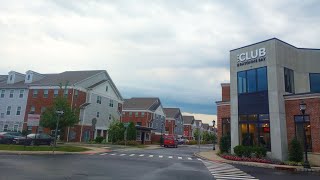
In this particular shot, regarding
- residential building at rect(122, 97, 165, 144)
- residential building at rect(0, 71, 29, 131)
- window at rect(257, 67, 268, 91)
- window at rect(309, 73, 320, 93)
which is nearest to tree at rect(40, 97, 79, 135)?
window at rect(257, 67, 268, 91)

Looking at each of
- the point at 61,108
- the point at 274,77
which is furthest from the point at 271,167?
the point at 61,108

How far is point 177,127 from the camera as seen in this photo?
3964 inches

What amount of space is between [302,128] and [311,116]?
4.40ft

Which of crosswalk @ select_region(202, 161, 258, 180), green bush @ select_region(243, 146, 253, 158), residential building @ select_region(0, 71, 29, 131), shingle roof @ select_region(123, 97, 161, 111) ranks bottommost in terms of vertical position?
crosswalk @ select_region(202, 161, 258, 180)

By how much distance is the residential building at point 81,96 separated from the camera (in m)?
51.2

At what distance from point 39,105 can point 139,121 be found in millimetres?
29310

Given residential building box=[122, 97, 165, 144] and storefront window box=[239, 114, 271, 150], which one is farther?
residential building box=[122, 97, 165, 144]

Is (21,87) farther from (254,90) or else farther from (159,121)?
(254,90)

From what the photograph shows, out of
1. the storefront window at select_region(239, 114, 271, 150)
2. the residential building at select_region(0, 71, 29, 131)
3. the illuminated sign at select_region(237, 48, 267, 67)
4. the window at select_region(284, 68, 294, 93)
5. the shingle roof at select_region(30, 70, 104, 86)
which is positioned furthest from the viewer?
the residential building at select_region(0, 71, 29, 131)

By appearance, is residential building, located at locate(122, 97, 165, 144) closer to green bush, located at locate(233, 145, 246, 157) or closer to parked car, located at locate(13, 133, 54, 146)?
parked car, located at locate(13, 133, 54, 146)

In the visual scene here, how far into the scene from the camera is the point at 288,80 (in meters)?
28.4

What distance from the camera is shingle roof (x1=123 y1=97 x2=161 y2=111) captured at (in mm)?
77938

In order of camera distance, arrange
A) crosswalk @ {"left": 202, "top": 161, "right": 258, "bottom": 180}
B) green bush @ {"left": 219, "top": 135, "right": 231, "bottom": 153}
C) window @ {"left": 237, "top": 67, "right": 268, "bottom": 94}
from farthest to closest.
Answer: green bush @ {"left": 219, "top": 135, "right": 231, "bottom": 153}, window @ {"left": 237, "top": 67, "right": 268, "bottom": 94}, crosswalk @ {"left": 202, "top": 161, "right": 258, "bottom": 180}

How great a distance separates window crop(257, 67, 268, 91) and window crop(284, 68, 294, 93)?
6.00ft
